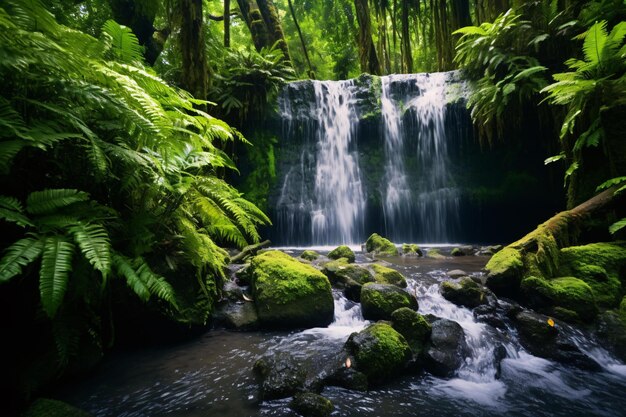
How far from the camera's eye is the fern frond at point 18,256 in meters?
1.64

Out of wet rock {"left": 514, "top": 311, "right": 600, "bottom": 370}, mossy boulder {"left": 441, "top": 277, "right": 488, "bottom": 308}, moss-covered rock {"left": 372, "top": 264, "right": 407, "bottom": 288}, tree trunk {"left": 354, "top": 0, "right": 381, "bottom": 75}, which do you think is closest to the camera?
wet rock {"left": 514, "top": 311, "right": 600, "bottom": 370}

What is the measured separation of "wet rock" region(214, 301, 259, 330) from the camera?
12.1ft

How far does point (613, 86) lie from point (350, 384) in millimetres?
6066

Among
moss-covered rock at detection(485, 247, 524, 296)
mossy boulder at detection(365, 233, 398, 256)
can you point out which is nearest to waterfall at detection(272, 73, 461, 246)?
mossy boulder at detection(365, 233, 398, 256)

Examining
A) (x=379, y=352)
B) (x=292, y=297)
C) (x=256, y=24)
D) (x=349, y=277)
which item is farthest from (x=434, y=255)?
(x=256, y=24)

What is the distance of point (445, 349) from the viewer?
2.98 meters

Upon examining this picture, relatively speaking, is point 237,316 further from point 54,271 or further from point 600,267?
point 600,267

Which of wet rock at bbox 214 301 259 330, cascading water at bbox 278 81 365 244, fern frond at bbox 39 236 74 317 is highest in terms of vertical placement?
cascading water at bbox 278 81 365 244

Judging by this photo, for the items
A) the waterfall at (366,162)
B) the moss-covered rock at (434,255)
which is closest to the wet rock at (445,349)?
the moss-covered rock at (434,255)

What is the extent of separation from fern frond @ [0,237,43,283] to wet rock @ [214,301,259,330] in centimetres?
230

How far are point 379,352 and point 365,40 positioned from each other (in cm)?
1289

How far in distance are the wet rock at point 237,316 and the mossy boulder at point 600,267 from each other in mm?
4182

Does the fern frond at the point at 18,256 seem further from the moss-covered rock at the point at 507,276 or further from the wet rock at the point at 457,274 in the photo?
the wet rock at the point at 457,274

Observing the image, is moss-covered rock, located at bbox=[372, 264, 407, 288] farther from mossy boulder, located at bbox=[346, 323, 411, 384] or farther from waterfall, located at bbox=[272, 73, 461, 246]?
waterfall, located at bbox=[272, 73, 461, 246]
